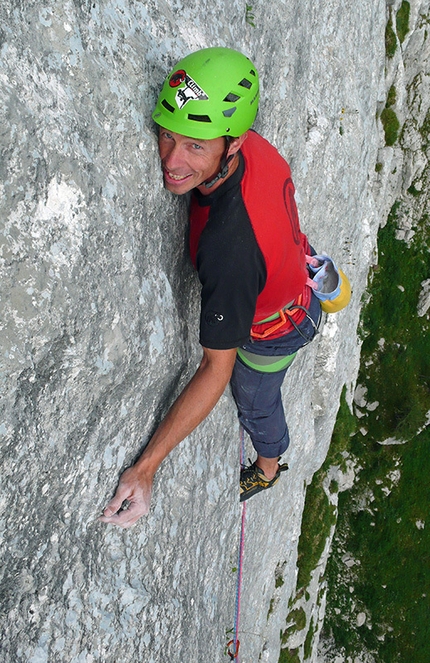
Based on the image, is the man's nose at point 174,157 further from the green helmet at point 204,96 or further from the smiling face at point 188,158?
the green helmet at point 204,96

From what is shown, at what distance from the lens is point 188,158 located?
4262 mm

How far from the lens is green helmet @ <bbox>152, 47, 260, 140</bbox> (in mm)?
3945

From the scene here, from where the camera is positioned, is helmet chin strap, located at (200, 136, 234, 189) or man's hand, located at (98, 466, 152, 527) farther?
man's hand, located at (98, 466, 152, 527)

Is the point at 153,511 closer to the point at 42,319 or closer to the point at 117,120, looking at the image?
the point at 42,319

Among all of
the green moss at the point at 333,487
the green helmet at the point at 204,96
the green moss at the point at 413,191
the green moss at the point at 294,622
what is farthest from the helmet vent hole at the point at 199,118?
the green moss at the point at 413,191

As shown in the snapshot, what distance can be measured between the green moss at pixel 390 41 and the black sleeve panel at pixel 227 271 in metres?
15.5

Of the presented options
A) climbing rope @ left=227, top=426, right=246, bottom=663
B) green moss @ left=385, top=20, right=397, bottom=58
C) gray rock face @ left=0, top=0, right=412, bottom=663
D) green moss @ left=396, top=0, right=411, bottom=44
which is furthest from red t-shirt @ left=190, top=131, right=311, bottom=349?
green moss @ left=396, top=0, right=411, bottom=44

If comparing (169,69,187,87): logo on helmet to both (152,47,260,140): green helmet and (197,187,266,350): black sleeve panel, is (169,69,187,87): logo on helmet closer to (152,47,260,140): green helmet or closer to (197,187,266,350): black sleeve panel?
(152,47,260,140): green helmet

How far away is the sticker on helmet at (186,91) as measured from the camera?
3.92m

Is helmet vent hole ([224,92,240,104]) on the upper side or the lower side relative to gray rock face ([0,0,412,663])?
upper

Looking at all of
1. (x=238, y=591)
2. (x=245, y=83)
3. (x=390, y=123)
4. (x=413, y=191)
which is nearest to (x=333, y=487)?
(x=238, y=591)

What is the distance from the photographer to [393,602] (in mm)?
22250

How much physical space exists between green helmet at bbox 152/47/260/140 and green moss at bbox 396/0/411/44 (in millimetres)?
17705

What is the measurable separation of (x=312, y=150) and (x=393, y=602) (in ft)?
66.5
